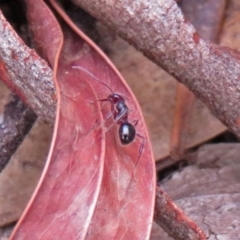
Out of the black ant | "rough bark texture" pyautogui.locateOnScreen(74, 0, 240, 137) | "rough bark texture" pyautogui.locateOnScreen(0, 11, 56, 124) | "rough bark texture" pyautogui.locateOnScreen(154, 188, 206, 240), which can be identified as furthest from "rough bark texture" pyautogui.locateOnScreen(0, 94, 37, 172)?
"rough bark texture" pyautogui.locateOnScreen(154, 188, 206, 240)

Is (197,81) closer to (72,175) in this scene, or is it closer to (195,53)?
(195,53)

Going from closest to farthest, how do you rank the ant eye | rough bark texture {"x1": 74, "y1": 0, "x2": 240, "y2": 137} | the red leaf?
the red leaf < the ant eye < rough bark texture {"x1": 74, "y1": 0, "x2": 240, "y2": 137}

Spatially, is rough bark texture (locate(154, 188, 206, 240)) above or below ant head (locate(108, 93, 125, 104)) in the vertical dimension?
below

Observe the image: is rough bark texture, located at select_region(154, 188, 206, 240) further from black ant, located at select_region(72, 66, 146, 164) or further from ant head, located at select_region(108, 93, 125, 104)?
ant head, located at select_region(108, 93, 125, 104)

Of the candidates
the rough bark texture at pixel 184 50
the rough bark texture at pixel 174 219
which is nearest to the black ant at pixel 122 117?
the rough bark texture at pixel 174 219

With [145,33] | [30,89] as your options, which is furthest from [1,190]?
[145,33]

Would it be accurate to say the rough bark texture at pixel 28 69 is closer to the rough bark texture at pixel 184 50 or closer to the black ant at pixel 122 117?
the black ant at pixel 122 117
